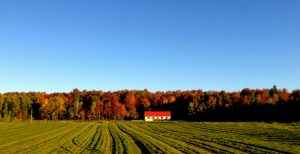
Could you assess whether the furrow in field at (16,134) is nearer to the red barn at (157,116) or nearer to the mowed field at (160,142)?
the mowed field at (160,142)

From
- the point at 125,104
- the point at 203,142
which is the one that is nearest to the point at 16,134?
the point at 203,142

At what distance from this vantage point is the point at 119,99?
18650cm

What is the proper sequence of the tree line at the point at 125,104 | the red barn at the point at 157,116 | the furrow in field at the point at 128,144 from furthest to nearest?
the red barn at the point at 157,116, the tree line at the point at 125,104, the furrow in field at the point at 128,144

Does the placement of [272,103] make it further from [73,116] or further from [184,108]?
[73,116]

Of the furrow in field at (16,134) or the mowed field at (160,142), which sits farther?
the furrow in field at (16,134)

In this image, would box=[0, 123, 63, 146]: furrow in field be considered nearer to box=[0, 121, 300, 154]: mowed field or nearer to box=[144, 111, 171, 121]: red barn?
box=[0, 121, 300, 154]: mowed field

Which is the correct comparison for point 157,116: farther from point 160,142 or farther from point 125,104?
point 160,142

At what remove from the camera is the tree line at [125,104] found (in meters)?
144

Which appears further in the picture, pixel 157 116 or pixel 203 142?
pixel 157 116

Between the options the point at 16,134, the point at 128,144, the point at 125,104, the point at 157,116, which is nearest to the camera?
the point at 128,144

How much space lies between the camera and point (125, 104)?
177875 millimetres

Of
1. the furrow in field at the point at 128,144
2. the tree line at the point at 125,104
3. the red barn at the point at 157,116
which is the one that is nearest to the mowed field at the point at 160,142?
the furrow in field at the point at 128,144

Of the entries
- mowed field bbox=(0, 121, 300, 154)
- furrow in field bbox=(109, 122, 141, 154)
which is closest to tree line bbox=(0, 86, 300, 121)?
mowed field bbox=(0, 121, 300, 154)

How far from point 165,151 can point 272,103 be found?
329 feet
